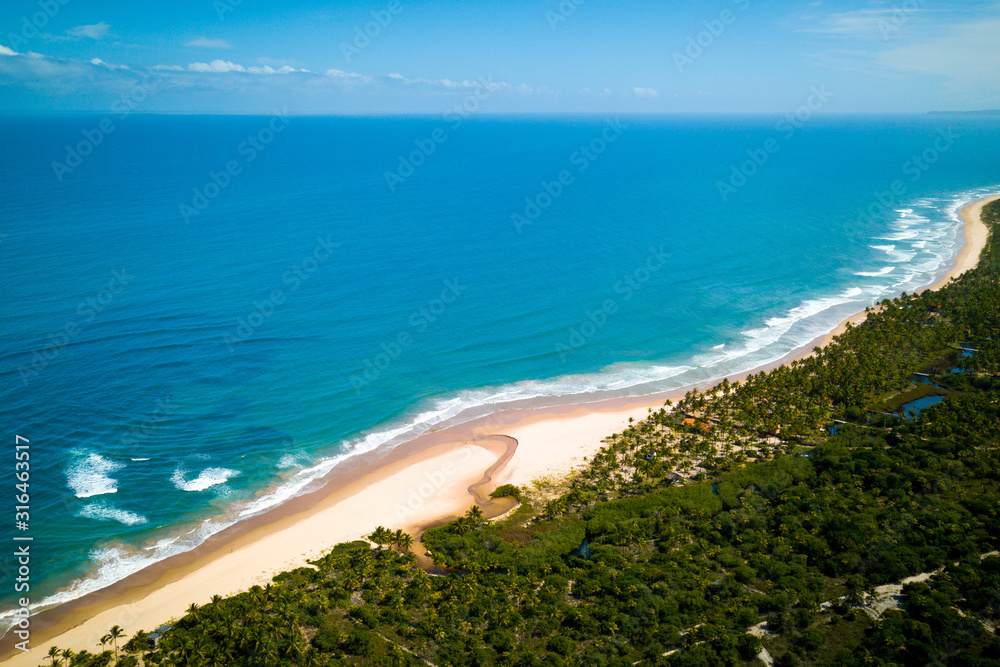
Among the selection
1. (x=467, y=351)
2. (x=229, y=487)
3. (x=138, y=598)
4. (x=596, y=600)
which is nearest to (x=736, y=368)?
(x=467, y=351)

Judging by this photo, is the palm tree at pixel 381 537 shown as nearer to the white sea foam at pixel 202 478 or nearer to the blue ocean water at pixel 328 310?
the blue ocean water at pixel 328 310

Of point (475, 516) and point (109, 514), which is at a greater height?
point (109, 514)

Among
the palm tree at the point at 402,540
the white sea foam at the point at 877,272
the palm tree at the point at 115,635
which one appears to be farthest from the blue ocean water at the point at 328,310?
the palm tree at the point at 402,540

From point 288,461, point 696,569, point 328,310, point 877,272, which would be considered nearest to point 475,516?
point 696,569

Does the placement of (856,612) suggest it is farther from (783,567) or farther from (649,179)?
(649,179)

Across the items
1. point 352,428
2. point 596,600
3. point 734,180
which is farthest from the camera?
point 734,180

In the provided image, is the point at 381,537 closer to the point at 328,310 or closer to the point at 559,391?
the point at 559,391
